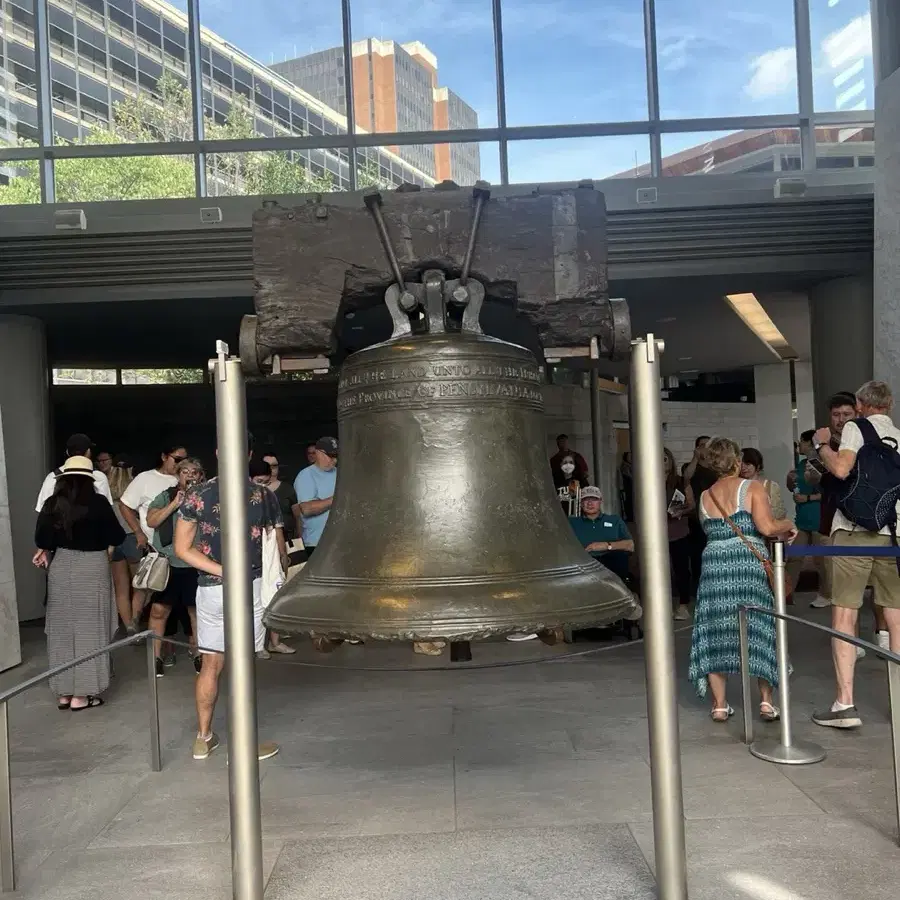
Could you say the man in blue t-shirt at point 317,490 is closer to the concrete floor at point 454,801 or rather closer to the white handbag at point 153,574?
Answer: the white handbag at point 153,574

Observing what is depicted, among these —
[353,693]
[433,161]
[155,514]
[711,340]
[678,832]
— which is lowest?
[353,693]

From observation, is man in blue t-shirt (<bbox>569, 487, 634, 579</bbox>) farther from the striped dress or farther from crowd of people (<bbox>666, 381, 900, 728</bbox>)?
the striped dress

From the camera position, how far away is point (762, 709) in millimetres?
5117

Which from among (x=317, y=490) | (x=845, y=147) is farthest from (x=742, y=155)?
(x=317, y=490)

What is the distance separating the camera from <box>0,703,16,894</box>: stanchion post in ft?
10.5

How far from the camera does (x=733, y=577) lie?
5090mm

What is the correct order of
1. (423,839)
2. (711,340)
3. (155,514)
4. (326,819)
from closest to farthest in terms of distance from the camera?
(423,839) < (326,819) < (155,514) < (711,340)

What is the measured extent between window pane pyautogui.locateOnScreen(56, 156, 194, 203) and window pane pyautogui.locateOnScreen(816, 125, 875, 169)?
6.71 meters

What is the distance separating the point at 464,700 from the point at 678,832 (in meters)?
3.26

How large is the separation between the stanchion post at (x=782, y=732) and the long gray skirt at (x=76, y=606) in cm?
408

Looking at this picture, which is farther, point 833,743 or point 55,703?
point 55,703

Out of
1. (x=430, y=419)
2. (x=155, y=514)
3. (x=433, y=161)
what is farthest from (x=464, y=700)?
(x=433, y=161)

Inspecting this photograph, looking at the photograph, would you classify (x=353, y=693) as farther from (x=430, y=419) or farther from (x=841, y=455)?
(x=430, y=419)

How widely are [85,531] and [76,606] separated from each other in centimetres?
49
